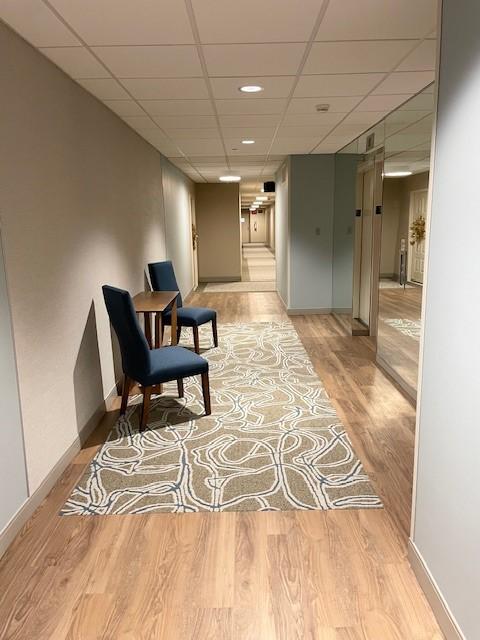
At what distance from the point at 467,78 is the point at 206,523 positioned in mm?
1792

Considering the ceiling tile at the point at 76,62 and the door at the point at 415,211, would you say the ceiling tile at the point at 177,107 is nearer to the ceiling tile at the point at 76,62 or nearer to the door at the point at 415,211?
the ceiling tile at the point at 76,62

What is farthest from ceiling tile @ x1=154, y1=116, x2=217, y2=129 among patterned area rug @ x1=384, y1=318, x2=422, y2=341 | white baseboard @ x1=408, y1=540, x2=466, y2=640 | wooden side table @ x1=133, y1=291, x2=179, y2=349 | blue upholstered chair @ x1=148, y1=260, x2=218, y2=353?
white baseboard @ x1=408, y1=540, x2=466, y2=640

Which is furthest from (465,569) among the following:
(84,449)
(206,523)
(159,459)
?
(84,449)

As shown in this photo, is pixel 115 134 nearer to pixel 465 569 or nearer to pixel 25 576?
pixel 25 576

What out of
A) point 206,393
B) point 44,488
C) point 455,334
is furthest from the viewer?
point 206,393

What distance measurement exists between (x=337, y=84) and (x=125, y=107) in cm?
142

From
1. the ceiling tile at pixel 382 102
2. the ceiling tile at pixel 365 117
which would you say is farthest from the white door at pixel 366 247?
the ceiling tile at pixel 382 102

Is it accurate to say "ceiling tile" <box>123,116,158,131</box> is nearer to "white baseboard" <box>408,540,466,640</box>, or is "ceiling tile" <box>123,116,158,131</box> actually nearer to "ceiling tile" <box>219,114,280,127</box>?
"ceiling tile" <box>219,114,280,127</box>

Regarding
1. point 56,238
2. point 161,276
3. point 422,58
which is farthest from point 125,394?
point 422,58

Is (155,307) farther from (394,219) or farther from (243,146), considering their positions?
(243,146)

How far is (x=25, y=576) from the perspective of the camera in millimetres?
1675

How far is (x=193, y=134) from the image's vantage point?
14.1ft

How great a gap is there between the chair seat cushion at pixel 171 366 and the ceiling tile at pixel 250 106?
167 centimetres

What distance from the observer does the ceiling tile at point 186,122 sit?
11.8 feet
